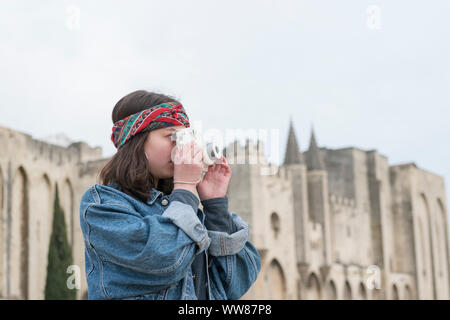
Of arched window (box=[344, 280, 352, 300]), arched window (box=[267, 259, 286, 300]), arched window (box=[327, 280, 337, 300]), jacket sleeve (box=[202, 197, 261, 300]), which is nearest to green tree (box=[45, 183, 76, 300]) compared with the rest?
arched window (box=[267, 259, 286, 300])

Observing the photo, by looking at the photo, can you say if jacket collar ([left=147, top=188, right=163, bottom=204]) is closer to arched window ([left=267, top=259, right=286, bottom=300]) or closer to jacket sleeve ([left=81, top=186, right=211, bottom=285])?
jacket sleeve ([left=81, top=186, right=211, bottom=285])

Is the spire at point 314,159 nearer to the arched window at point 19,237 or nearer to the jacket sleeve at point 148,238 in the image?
the arched window at point 19,237

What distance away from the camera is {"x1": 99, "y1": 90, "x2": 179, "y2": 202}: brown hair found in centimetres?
253

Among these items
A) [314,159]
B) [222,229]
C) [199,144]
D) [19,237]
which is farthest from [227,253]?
[314,159]

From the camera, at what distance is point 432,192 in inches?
1948

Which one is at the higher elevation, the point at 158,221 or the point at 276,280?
the point at 276,280

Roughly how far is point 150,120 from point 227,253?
0.58m

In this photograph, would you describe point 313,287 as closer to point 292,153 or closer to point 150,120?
point 292,153

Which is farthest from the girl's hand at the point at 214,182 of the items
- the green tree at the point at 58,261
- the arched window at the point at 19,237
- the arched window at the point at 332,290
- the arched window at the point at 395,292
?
the arched window at the point at 395,292

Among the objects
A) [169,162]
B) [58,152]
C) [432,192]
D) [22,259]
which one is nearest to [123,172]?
[169,162]

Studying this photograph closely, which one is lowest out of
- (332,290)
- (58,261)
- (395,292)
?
(332,290)

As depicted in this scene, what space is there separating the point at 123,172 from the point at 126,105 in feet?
0.95

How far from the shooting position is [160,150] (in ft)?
8.45

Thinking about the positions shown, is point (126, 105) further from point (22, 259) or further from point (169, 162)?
point (22, 259)
